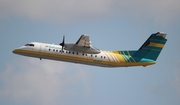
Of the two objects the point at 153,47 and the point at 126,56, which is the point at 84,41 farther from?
the point at 153,47

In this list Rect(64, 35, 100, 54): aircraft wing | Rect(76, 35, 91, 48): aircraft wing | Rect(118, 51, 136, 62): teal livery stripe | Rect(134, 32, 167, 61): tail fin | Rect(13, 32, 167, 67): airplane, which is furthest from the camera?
Rect(134, 32, 167, 61): tail fin

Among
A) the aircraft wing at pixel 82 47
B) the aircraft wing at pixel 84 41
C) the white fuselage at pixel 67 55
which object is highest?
the aircraft wing at pixel 84 41

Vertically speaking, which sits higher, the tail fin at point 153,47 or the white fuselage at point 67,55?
the tail fin at point 153,47

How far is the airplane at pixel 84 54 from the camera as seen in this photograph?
99.7ft

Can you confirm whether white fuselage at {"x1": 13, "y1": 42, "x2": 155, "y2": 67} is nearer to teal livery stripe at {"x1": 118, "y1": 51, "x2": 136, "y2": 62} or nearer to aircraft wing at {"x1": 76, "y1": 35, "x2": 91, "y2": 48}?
teal livery stripe at {"x1": 118, "y1": 51, "x2": 136, "y2": 62}

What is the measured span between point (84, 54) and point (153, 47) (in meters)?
7.10

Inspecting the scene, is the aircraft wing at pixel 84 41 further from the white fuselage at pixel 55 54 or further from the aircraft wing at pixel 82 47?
the white fuselage at pixel 55 54

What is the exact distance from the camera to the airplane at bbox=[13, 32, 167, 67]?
30.4 m

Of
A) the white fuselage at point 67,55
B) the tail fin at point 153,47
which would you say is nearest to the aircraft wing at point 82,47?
the white fuselage at point 67,55

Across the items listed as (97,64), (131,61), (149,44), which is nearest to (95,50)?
(97,64)

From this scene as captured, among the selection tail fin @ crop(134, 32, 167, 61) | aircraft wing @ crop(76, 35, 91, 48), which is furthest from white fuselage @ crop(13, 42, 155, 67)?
tail fin @ crop(134, 32, 167, 61)

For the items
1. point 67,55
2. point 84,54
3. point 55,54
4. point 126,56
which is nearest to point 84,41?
point 84,54

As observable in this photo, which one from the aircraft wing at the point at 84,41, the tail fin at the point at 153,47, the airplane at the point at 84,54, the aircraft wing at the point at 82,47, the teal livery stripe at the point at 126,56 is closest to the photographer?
the aircraft wing at the point at 84,41

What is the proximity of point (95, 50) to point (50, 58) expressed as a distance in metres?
4.28
